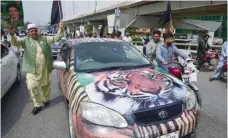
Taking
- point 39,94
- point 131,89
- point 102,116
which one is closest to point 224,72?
point 39,94

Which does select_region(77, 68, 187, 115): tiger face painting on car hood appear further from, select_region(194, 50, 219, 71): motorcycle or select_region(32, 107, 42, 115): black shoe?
select_region(194, 50, 219, 71): motorcycle

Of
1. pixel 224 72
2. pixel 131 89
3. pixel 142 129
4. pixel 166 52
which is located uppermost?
pixel 166 52

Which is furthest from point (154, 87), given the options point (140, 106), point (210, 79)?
point (210, 79)

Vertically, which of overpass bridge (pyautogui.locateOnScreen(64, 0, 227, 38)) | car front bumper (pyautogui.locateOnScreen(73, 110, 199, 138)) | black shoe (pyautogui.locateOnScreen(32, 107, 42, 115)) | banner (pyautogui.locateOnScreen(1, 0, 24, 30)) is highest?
overpass bridge (pyautogui.locateOnScreen(64, 0, 227, 38))

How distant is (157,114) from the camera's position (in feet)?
9.14

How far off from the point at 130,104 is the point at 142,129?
297 mm

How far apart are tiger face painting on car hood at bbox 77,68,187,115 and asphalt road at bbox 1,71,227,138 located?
113cm

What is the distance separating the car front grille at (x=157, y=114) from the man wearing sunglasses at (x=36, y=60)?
2997mm

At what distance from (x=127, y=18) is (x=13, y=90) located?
25.8m

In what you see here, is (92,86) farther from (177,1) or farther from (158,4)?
(158,4)

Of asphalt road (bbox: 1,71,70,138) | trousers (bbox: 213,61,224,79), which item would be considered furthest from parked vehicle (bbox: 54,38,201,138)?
trousers (bbox: 213,61,224,79)

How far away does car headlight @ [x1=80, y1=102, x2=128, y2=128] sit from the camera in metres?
2.69

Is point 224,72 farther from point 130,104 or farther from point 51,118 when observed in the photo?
point 130,104

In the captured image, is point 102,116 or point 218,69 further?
point 218,69
